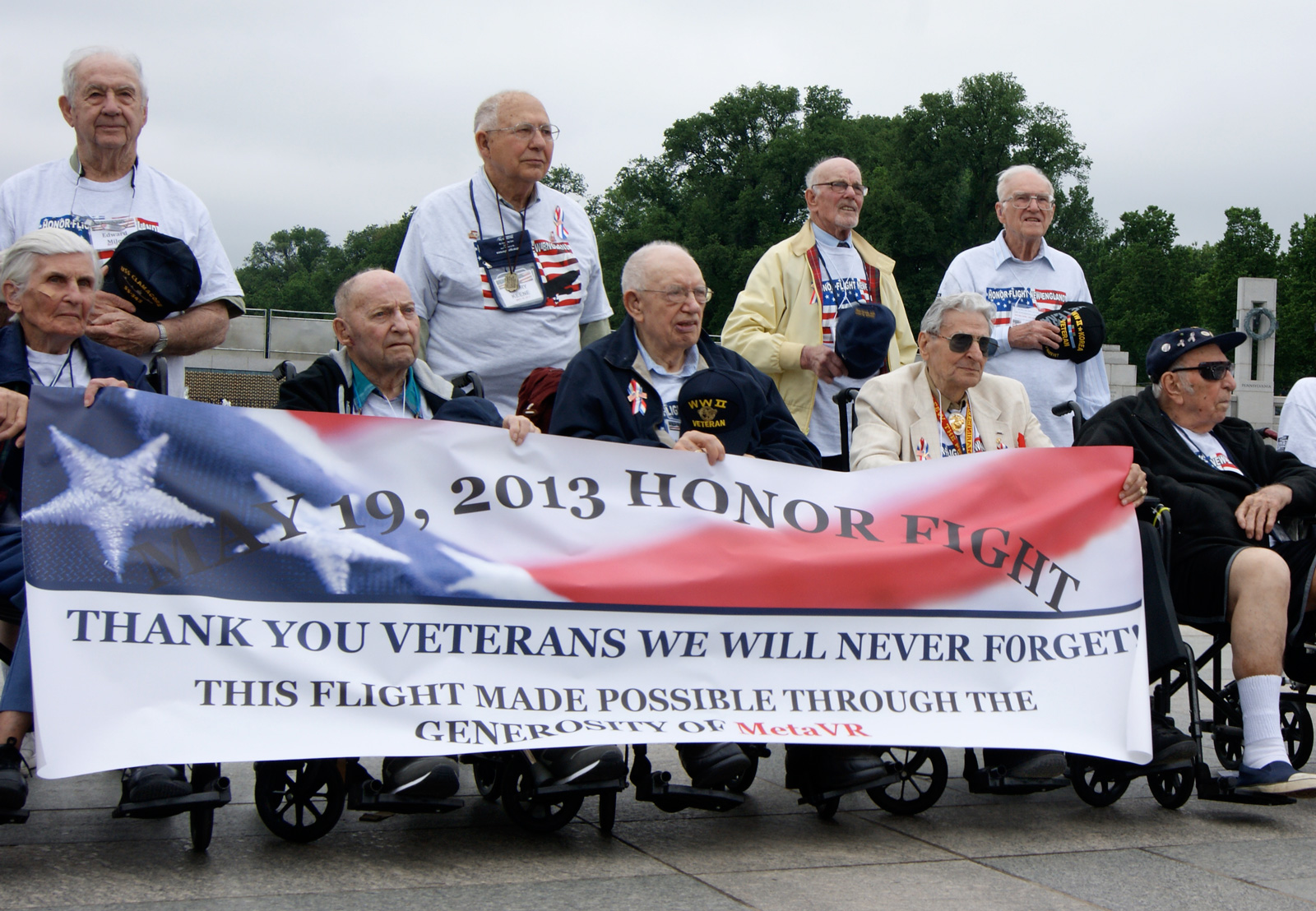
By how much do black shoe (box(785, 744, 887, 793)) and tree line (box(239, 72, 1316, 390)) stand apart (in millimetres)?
43841

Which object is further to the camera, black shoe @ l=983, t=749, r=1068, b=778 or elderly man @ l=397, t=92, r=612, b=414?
elderly man @ l=397, t=92, r=612, b=414

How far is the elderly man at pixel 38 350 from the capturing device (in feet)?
13.2

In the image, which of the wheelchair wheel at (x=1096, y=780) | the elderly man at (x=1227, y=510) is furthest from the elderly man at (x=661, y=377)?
the elderly man at (x=1227, y=510)

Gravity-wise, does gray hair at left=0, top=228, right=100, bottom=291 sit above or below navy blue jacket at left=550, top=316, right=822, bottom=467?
above

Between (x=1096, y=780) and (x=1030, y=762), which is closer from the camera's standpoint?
(x=1030, y=762)

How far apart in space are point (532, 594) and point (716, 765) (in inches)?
29.0

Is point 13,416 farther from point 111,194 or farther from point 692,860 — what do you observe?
point 692,860

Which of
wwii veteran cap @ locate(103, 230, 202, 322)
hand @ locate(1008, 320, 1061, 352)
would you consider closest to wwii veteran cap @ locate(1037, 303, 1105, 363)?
hand @ locate(1008, 320, 1061, 352)

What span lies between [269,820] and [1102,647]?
8.72ft

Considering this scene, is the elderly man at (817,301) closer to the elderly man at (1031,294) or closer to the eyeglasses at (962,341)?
the elderly man at (1031,294)

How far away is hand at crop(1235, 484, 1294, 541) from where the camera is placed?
4.98 meters

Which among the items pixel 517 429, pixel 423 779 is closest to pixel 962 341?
pixel 517 429

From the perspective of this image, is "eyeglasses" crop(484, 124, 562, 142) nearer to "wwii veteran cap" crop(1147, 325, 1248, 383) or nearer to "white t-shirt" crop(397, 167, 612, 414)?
"white t-shirt" crop(397, 167, 612, 414)

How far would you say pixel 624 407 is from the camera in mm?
4781
